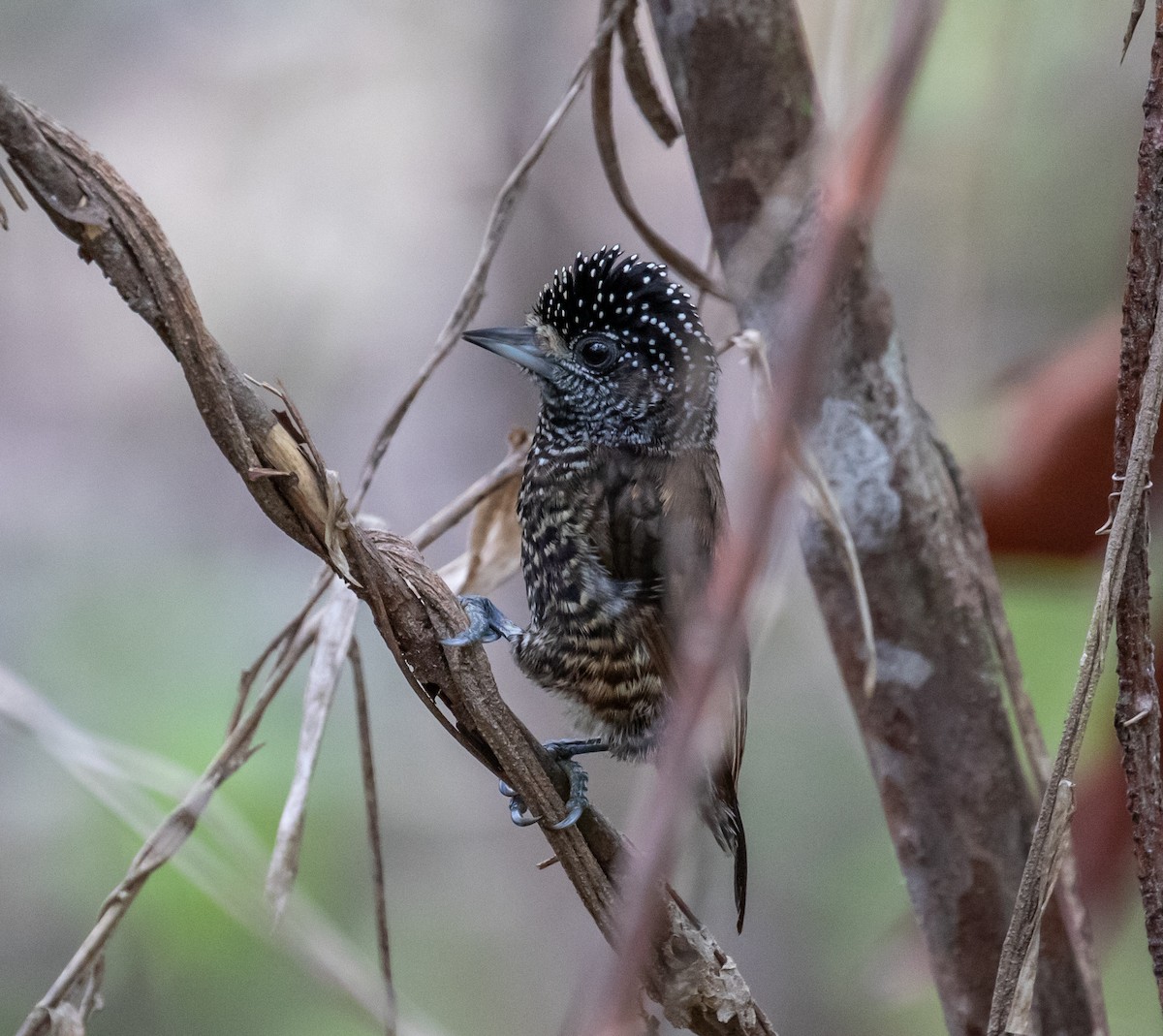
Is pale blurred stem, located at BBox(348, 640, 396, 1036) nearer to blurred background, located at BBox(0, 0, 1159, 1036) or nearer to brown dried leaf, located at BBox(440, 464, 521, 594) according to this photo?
brown dried leaf, located at BBox(440, 464, 521, 594)

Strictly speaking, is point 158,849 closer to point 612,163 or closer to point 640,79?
point 612,163

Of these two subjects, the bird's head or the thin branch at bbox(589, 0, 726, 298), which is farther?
the bird's head

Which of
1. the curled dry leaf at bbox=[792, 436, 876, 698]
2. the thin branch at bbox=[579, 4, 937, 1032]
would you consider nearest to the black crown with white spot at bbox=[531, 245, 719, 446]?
the curled dry leaf at bbox=[792, 436, 876, 698]

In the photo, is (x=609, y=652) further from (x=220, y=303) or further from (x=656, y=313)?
(x=220, y=303)

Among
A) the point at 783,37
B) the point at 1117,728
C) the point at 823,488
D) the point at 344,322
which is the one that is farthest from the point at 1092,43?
the point at 1117,728

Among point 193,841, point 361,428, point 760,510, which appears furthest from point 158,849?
point 361,428

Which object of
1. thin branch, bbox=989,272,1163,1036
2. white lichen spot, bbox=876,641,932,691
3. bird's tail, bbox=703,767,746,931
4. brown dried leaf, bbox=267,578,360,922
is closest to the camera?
thin branch, bbox=989,272,1163,1036

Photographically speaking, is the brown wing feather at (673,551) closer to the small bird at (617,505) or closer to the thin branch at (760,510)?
the small bird at (617,505)

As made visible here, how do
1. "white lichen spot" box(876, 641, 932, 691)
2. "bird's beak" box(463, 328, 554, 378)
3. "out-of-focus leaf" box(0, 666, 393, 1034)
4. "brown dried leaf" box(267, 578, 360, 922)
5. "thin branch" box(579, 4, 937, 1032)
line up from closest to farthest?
"thin branch" box(579, 4, 937, 1032), "brown dried leaf" box(267, 578, 360, 922), "out-of-focus leaf" box(0, 666, 393, 1034), "white lichen spot" box(876, 641, 932, 691), "bird's beak" box(463, 328, 554, 378)

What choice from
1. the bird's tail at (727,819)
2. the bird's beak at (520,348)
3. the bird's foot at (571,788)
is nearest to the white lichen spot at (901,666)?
the bird's tail at (727,819)
